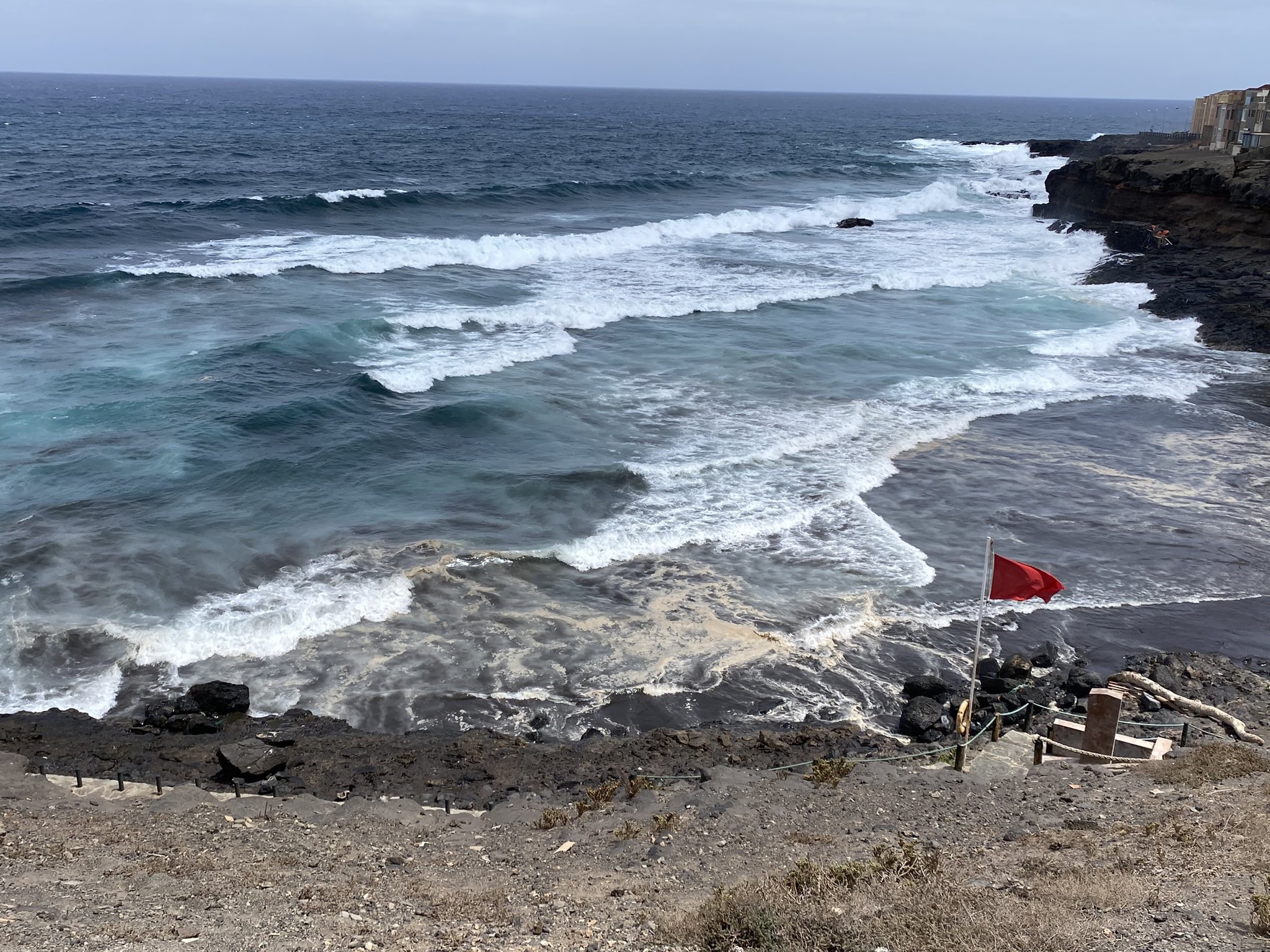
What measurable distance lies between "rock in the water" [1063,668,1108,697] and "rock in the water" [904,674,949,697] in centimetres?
160

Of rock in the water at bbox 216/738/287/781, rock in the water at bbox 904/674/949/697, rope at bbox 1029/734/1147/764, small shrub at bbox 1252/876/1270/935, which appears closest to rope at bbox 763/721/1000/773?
rope at bbox 1029/734/1147/764

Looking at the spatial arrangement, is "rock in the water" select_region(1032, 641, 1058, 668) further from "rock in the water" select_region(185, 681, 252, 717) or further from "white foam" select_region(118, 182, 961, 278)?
"white foam" select_region(118, 182, 961, 278)

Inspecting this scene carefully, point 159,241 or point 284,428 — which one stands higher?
point 159,241

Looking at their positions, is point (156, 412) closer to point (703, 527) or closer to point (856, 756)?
point (703, 527)

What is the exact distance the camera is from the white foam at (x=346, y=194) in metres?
50.7

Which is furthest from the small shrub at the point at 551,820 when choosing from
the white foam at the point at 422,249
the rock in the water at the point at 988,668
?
the white foam at the point at 422,249

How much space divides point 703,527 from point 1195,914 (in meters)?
11.2

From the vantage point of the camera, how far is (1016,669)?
13.7m

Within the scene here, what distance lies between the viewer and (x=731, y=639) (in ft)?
48.0

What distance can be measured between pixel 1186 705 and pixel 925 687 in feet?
10.2

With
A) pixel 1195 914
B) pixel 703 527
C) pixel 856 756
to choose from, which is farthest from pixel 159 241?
pixel 1195 914

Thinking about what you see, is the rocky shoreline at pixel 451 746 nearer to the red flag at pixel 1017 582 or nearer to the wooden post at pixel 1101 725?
the wooden post at pixel 1101 725

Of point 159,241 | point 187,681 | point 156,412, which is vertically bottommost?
point 187,681

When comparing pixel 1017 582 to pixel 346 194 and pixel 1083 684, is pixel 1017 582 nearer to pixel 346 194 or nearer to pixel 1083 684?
pixel 1083 684
